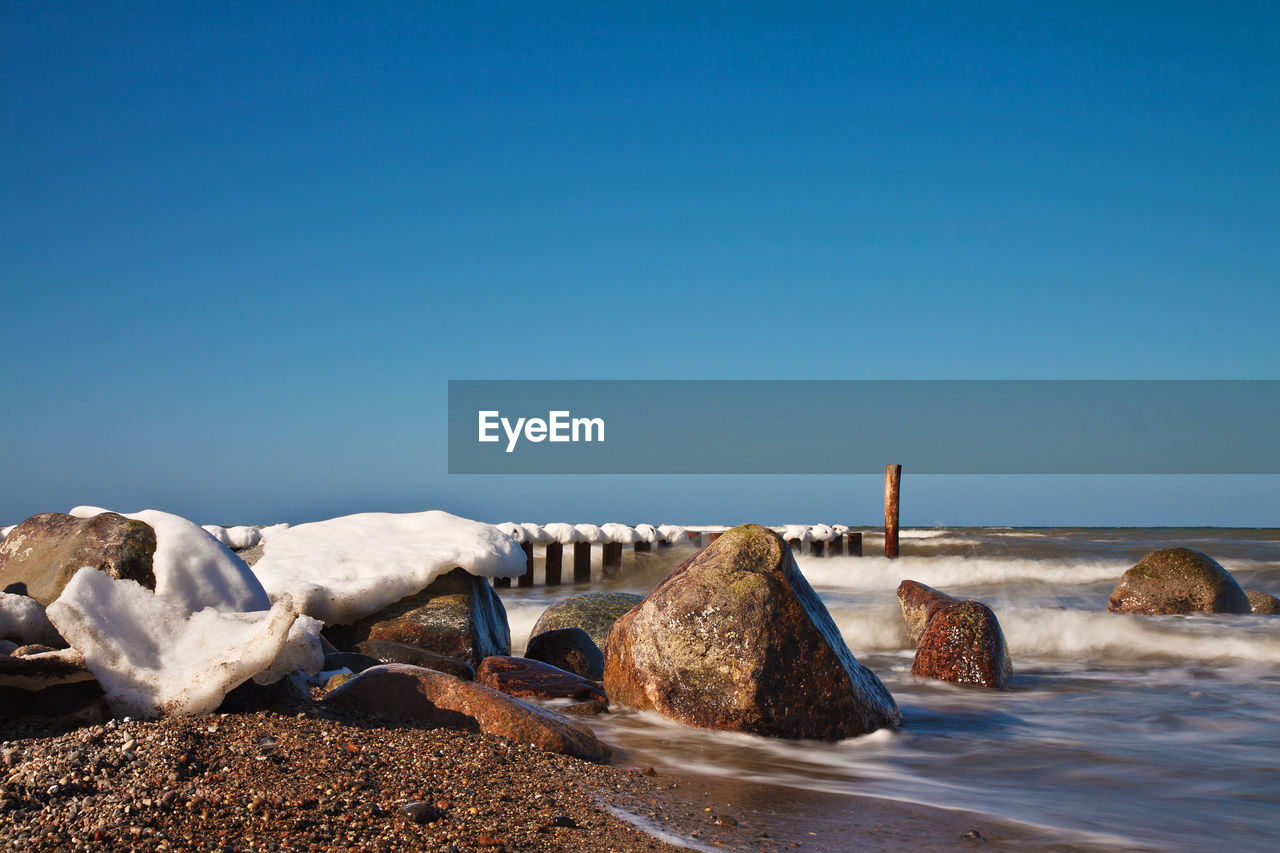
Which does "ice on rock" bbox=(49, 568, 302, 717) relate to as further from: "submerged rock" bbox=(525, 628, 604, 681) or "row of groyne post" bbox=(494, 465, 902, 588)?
"row of groyne post" bbox=(494, 465, 902, 588)

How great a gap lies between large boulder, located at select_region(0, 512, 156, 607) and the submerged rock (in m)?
3.16

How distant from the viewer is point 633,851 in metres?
2.75

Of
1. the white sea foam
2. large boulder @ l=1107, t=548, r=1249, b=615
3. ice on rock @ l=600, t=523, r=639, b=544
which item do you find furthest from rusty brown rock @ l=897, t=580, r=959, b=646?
ice on rock @ l=600, t=523, r=639, b=544

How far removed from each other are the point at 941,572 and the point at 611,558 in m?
7.76

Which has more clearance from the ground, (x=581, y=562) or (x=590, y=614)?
(x=590, y=614)

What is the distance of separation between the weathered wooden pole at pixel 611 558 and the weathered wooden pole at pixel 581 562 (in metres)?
1.10

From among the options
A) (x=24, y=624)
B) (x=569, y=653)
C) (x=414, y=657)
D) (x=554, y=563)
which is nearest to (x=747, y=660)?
(x=569, y=653)

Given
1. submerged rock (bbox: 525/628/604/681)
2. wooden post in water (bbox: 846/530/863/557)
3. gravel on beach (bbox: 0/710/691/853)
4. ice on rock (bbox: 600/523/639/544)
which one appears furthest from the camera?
wooden post in water (bbox: 846/530/863/557)

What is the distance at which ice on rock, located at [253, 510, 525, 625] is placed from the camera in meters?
6.59

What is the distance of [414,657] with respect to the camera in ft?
19.4

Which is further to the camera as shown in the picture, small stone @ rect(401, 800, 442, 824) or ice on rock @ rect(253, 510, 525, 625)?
ice on rock @ rect(253, 510, 525, 625)

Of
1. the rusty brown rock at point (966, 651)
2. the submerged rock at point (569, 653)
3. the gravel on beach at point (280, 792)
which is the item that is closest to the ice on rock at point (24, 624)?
the gravel on beach at point (280, 792)

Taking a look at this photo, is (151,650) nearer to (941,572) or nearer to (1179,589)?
(1179,589)

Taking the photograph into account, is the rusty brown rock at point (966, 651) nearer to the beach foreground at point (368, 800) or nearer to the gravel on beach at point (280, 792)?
the beach foreground at point (368, 800)
